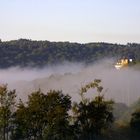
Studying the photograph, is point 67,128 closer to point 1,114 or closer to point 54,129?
point 54,129

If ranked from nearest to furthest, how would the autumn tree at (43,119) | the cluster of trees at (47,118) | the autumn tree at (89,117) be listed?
the autumn tree at (43,119), the cluster of trees at (47,118), the autumn tree at (89,117)

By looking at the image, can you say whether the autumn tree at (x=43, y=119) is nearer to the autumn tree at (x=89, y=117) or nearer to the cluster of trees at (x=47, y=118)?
the cluster of trees at (x=47, y=118)

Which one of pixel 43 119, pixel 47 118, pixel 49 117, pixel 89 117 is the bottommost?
pixel 89 117

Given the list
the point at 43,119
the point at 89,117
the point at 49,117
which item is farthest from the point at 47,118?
the point at 89,117

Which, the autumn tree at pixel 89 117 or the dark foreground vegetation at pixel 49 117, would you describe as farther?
the autumn tree at pixel 89 117

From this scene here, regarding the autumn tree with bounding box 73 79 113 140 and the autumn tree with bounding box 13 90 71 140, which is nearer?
the autumn tree with bounding box 13 90 71 140

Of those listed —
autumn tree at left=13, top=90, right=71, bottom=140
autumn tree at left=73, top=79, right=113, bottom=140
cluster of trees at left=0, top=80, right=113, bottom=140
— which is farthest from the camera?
autumn tree at left=73, top=79, right=113, bottom=140

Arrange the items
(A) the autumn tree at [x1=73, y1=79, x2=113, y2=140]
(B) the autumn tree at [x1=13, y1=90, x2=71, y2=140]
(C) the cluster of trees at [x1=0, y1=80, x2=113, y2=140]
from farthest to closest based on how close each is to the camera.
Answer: (A) the autumn tree at [x1=73, y1=79, x2=113, y2=140]
(C) the cluster of trees at [x1=0, y1=80, x2=113, y2=140]
(B) the autumn tree at [x1=13, y1=90, x2=71, y2=140]

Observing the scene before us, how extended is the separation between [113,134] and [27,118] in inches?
939

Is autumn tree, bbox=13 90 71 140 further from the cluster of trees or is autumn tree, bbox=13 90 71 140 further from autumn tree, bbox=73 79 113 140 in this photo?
autumn tree, bbox=73 79 113 140

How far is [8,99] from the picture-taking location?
8762 centimetres

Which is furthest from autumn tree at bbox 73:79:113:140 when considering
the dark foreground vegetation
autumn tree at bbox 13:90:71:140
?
autumn tree at bbox 13:90:71:140

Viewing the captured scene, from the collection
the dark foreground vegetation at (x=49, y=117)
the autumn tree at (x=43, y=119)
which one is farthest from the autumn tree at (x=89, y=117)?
the autumn tree at (x=43, y=119)

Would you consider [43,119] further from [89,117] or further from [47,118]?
[89,117]
